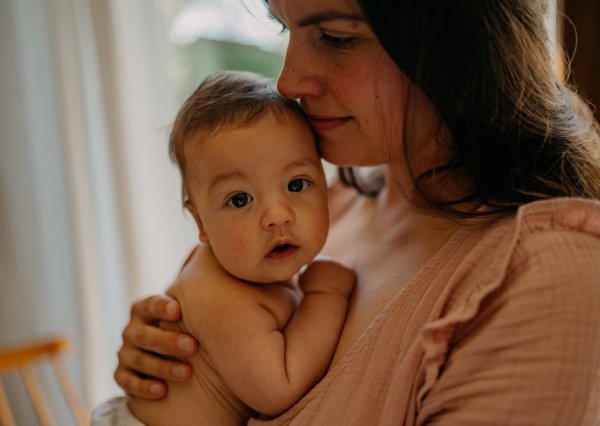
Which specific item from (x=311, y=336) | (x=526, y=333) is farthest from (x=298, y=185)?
(x=526, y=333)

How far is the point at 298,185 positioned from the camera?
42.4 inches

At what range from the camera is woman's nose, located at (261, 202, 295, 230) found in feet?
3.32

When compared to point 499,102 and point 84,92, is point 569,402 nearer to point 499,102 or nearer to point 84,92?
point 499,102

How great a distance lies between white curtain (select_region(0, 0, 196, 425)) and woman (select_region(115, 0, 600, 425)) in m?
1.32

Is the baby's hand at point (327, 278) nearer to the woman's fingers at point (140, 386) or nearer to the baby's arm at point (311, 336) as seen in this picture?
the baby's arm at point (311, 336)

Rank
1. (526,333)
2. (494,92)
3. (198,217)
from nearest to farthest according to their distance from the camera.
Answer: (526,333) → (494,92) → (198,217)

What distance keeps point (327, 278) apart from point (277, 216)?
0.18 meters

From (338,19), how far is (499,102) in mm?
287

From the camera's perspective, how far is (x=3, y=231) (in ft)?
Answer: 7.63

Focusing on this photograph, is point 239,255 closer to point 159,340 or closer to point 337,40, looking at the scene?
point 159,340

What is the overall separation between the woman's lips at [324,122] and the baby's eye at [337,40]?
131 millimetres

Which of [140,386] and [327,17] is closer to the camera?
[327,17]

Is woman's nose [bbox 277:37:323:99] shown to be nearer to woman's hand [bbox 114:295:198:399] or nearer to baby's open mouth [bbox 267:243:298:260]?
baby's open mouth [bbox 267:243:298:260]

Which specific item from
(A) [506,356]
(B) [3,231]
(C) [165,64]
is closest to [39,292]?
(B) [3,231]
